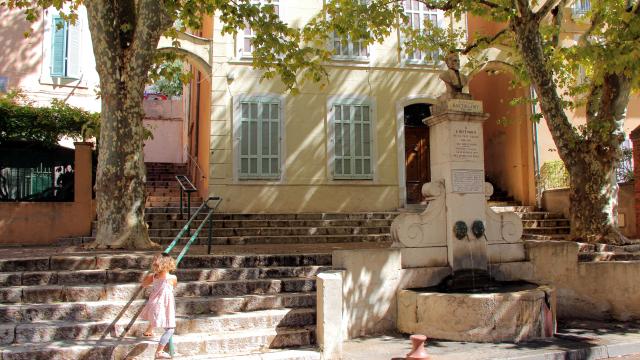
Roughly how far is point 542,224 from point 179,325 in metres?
9.59

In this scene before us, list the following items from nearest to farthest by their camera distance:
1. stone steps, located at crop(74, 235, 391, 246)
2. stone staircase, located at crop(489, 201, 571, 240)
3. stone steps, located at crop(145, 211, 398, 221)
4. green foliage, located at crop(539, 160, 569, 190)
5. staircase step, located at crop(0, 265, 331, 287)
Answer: staircase step, located at crop(0, 265, 331, 287) → stone steps, located at crop(74, 235, 391, 246) → stone steps, located at crop(145, 211, 398, 221) → stone staircase, located at crop(489, 201, 571, 240) → green foliage, located at crop(539, 160, 569, 190)

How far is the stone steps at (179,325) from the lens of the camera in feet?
18.4

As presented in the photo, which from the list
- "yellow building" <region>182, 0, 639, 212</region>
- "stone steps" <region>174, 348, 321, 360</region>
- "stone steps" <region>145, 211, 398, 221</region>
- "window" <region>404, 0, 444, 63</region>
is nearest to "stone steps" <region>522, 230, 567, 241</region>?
"yellow building" <region>182, 0, 639, 212</region>

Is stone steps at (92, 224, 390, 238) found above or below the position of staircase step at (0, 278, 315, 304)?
above

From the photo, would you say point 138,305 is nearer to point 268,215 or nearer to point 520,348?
point 520,348

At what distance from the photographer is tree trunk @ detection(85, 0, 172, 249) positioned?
8.52 metres

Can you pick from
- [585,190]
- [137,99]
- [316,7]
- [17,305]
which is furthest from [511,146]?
[17,305]

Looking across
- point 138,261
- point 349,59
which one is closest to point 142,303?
point 138,261

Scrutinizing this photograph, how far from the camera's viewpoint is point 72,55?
1647 centimetres

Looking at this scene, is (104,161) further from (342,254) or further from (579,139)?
(579,139)

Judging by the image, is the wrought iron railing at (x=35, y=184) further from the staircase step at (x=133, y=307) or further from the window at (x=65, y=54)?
the window at (x=65, y=54)

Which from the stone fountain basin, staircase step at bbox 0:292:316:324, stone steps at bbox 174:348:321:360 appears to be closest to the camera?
stone steps at bbox 174:348:321:360

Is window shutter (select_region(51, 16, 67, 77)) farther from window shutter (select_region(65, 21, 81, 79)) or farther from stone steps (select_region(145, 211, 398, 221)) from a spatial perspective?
stone steps (select_region(145, 211, 398, 221))

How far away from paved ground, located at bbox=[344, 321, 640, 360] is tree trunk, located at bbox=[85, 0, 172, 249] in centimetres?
423
